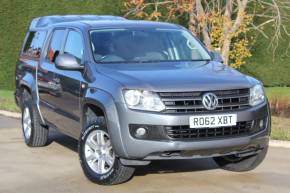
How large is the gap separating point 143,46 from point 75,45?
844mm

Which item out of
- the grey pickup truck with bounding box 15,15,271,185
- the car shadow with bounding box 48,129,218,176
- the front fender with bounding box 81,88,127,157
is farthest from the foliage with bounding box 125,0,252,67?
the front fender with bounding box 81,88,127,157

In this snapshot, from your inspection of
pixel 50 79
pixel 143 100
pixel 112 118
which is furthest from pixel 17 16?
pixel 143 100

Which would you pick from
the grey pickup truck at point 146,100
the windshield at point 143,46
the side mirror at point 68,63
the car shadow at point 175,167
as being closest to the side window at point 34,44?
the grey pickup truck at point 146,100

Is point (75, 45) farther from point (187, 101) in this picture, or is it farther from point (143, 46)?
point (187, 101)

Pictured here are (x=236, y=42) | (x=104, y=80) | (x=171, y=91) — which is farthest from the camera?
(x=236, y=42)

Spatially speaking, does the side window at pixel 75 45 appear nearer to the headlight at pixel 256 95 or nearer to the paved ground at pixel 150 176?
the paved ground at pixel 150 176

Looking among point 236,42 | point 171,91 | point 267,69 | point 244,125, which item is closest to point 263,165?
point 244,125

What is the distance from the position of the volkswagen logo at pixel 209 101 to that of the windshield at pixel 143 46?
1233mm

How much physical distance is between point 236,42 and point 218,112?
11.4 metres

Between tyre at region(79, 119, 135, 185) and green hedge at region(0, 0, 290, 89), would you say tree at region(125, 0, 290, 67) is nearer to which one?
green hedge at region(0, 0, 290, 89)

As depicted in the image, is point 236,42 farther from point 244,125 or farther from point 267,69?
point 244,125

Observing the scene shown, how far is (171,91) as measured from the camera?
650cm

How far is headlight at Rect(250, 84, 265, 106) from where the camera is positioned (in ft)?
22.8

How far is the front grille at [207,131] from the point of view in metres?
6.49
